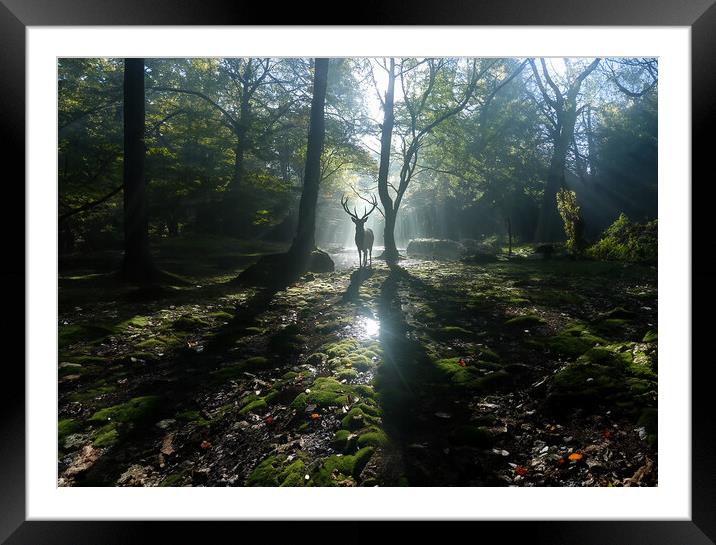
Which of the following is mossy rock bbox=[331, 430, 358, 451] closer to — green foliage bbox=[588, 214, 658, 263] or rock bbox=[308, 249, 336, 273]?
rock bbox=[308, 249, 336, 273]

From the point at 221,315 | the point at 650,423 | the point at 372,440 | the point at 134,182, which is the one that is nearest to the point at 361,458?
the point at 372,440

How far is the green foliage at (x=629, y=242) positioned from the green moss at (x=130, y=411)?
7283 millimetres

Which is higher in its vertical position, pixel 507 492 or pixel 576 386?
pixel 576 386

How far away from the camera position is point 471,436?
244 centimetres

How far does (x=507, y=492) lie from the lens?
1817 millimetres

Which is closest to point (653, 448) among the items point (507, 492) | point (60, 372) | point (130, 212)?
point (507, 492)

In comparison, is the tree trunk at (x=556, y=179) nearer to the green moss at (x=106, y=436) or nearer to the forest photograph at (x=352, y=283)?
the forest photograph at (x=352, y=283)

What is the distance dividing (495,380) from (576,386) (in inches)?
26.7

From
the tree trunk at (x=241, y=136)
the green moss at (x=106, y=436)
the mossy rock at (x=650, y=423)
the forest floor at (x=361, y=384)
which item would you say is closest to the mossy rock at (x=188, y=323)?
the forest floor at (x=361, y=384)

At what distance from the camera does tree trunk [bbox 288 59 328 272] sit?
6871 millimetres

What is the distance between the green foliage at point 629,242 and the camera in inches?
210
